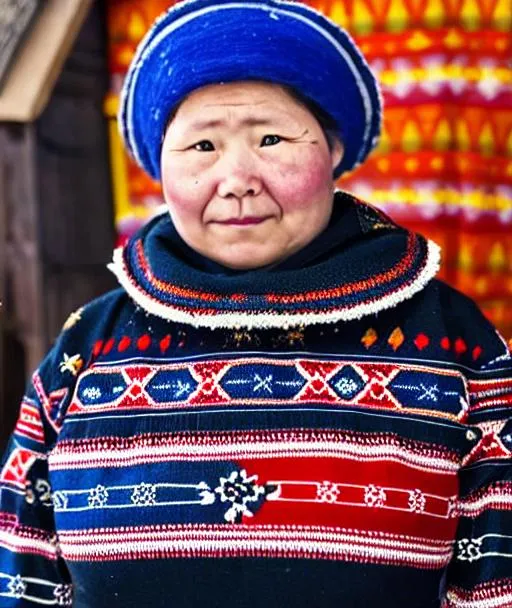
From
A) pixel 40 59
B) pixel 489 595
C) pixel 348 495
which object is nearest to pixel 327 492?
pixel 348 495

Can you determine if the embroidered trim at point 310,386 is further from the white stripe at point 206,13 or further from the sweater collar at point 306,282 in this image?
the white stripe at point 206,13

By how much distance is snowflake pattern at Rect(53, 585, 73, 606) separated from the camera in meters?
1.52

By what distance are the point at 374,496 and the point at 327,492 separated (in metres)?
0.06

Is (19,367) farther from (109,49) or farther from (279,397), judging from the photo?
(279,397)

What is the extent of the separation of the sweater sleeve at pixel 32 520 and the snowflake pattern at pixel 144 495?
0.20 m

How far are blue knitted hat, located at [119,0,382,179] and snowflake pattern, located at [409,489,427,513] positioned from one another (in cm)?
50

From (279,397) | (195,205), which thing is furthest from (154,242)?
(279,397)

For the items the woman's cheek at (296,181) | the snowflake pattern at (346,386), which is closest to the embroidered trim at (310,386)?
the snowflake pattern at (346,386)

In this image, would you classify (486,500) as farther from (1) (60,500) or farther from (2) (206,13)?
(2) (206,13)

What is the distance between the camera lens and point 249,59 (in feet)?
4.47

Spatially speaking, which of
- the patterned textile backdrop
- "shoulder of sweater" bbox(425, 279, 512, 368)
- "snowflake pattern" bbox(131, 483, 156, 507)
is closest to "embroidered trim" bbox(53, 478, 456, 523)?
"snowflake pattern" bbox(131, 483, 156, 507)

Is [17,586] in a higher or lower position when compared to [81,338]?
lower

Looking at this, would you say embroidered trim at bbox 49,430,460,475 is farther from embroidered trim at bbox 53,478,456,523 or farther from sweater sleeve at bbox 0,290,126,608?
sweater sleeve at bbox 0,290,126,608

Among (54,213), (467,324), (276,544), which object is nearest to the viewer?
(276,544)
